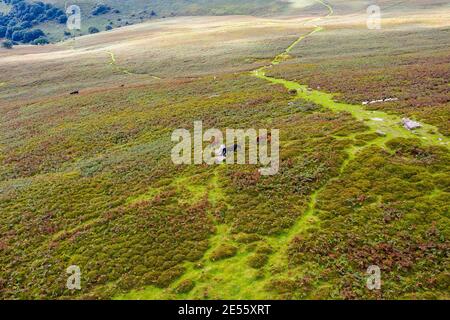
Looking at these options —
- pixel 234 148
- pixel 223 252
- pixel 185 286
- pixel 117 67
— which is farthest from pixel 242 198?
pixel 117 67

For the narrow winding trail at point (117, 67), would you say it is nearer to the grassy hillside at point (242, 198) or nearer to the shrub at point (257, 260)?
the grassy hillside at point (242, 198)

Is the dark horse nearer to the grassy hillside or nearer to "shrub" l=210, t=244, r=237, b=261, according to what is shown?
the grassy hillside

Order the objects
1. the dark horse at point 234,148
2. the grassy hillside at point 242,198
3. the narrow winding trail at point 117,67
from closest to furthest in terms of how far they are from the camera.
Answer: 1. the grassy hillside at point 242,198
2. the dark horse at point 234,148
3. the narrow winding trail at point 117,67

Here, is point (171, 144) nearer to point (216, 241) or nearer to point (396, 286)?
point (216, 241)

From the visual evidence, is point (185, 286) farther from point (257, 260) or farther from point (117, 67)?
point (117, 67)

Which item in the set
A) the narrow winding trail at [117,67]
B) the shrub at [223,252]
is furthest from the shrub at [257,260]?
the narrow winding trail at [117,67]

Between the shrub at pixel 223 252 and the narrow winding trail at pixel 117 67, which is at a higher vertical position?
the narrow winding trail at pixel 117 67

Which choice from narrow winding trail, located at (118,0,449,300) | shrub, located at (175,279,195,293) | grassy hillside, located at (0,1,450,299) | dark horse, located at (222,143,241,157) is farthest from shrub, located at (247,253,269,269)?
dark horse, located at (222,143,241,157)

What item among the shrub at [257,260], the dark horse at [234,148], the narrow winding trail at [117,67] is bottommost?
the shrub at [257,260]

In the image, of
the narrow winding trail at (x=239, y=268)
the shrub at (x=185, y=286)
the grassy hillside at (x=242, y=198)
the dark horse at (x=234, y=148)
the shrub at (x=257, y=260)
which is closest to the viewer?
the narrow winding trail at (x=239, y=268)
